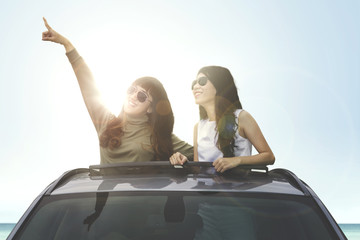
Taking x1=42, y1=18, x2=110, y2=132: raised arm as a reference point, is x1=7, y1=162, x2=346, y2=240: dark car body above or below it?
below

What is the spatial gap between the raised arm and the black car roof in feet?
4.89

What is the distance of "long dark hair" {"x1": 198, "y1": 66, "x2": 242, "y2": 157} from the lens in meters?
3.91

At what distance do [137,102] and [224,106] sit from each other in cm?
80

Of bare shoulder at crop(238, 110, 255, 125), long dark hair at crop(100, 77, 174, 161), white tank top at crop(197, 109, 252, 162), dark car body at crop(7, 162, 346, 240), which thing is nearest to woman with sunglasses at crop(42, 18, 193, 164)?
long dark hair at crop(100, 77, 174, 161)

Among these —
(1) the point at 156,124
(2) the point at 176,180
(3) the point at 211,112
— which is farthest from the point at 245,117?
(2) the point at 176,180

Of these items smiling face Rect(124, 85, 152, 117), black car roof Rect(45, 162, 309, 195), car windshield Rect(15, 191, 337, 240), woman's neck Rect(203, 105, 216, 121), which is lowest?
car windshield Rect(15, 191, 337, 240)

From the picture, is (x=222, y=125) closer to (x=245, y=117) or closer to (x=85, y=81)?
(x=245, y=117)

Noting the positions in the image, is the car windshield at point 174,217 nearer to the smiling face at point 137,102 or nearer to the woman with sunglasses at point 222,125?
the woman with sunglasses at point 222,125

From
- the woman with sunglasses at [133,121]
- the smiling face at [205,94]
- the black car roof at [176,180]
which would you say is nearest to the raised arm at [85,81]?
the woman with sunglasses at [133,121]

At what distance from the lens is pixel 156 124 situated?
14.5ft

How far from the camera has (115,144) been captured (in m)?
4.13

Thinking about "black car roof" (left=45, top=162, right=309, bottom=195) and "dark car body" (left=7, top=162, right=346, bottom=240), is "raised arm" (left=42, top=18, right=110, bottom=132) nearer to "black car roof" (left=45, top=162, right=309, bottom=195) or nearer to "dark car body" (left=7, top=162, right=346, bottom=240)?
"dark car body" (left=7, top=162, right=346, bottom=240)

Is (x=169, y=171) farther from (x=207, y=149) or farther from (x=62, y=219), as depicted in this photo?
(x=207, y=149)

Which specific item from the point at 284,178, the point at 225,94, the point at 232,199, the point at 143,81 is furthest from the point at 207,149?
the point at 232,199
